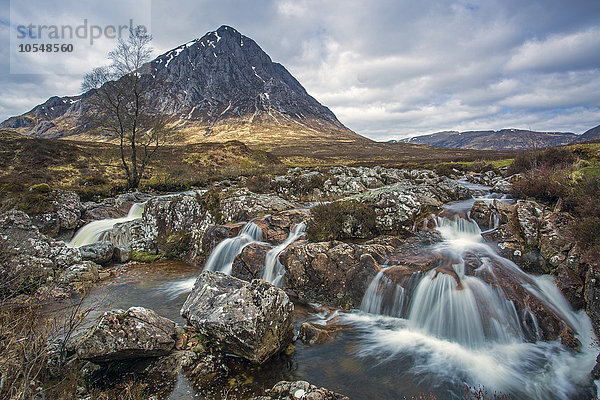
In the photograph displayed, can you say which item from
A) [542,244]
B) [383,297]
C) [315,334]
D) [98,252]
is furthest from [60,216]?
[542,244]

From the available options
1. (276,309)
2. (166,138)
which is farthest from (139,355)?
(166,138)

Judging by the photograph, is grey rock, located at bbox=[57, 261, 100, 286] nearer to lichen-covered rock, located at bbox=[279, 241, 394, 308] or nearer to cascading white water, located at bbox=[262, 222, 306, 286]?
cascading white water, located at bbox=[262, 222, 306, 286]

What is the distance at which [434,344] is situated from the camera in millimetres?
7637

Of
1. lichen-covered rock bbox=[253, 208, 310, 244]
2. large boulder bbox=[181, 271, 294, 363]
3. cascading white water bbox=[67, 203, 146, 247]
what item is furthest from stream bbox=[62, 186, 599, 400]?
cascading white water bbox=[67, 203, 146, 247]

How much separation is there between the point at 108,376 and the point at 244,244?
7.33m

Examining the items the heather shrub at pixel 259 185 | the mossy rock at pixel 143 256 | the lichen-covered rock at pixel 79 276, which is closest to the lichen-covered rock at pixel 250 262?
the lichen-covered rock at pixel 79 276

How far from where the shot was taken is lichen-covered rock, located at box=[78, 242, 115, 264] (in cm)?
1285

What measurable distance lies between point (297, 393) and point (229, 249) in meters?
8.76

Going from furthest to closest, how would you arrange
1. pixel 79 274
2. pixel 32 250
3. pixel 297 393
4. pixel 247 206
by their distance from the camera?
pixel 247 206 → pixel 79 274 → pixel 32 250 → pixel 297 393

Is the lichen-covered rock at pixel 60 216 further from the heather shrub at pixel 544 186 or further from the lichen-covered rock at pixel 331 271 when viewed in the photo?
the heather shrub at pixel 544 186

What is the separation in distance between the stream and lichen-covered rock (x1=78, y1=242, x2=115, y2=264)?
2.92 metres

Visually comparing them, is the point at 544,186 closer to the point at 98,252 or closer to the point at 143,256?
the point at 143,256

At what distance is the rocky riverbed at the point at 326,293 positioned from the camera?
6.06 meters

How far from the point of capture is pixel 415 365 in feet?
22.4
